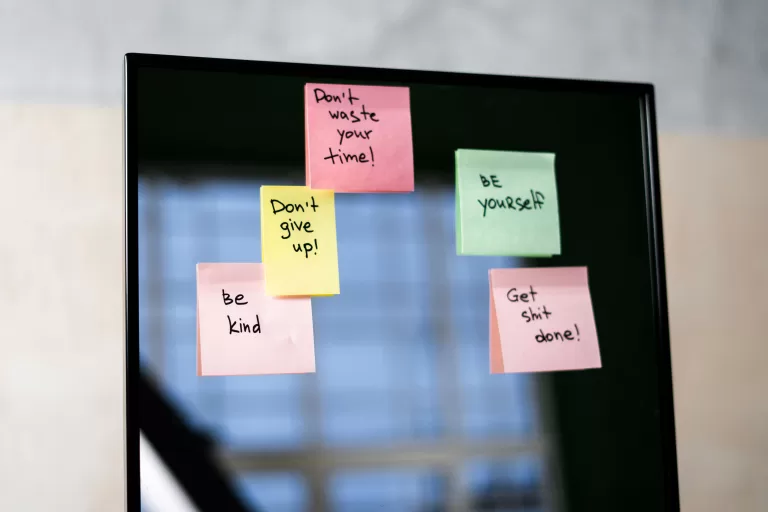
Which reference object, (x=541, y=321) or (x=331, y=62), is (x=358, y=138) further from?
(x=541, y=321)

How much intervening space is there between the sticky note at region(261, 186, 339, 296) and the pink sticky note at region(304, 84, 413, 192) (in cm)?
A: 3

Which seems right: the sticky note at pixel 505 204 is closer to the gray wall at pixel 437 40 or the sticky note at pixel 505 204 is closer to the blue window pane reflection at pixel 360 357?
the blue window pane reflection at pixel 360 357

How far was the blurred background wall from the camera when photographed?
0.98 m

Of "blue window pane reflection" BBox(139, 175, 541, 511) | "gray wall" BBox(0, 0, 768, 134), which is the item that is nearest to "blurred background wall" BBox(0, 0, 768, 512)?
"gray wall" BBox(0, 0, 768, 134)

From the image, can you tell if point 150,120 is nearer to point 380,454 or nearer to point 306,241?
point 306,241

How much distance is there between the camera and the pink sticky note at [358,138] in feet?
3.30

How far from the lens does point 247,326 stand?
96cm

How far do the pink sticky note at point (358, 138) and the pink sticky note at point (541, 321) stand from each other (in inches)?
7.3

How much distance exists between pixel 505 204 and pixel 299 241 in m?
0.28

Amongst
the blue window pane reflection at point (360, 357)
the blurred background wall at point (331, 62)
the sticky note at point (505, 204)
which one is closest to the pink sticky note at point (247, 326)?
the blue window pane reflection at point (360, 357)

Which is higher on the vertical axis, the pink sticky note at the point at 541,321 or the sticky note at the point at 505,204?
the sticky note at the point at 505,204

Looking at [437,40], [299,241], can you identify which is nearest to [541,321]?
[299,241]

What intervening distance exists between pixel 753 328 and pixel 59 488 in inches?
39.0

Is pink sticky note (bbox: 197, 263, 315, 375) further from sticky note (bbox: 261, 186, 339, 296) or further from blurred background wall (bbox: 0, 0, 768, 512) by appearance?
blurred background wall (bbox: 0, 0, 768, 512)
